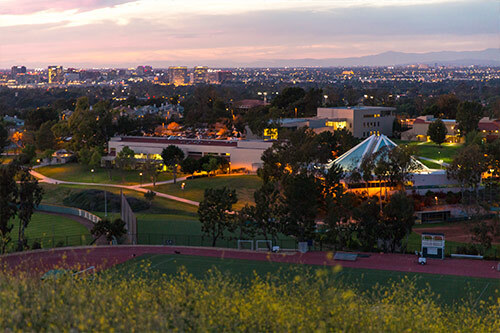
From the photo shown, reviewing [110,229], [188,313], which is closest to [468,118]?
[110,229]

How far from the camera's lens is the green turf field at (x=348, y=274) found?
975 inches

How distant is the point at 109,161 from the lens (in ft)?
226

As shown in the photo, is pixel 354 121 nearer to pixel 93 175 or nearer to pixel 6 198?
pixel 93 175

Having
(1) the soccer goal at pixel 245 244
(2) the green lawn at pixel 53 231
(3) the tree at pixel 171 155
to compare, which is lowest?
(2) the green lawn at pixel 53 231

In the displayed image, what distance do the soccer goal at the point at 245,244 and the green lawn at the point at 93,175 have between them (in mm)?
28618

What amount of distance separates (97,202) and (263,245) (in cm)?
1881

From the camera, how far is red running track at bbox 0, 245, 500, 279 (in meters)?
28.2

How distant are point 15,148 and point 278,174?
46311mm

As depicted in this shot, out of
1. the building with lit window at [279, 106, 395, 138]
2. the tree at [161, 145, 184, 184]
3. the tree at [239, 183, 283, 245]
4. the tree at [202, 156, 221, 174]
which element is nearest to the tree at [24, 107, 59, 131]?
the tree at [161, 145, 184, 184]

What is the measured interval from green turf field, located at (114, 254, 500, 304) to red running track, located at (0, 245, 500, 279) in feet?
2.19

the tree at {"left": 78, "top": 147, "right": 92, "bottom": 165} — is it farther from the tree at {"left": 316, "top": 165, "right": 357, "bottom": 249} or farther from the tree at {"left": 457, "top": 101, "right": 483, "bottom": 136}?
the tree at {"left": 457, "top": 101, "right": 483, "bottom": 136}

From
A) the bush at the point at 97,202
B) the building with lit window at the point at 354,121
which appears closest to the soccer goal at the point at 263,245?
the bush at the point at 97,202

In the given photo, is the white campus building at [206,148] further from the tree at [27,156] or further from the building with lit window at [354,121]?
the building with lit window at [354,121]

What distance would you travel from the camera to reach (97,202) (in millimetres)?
48062
